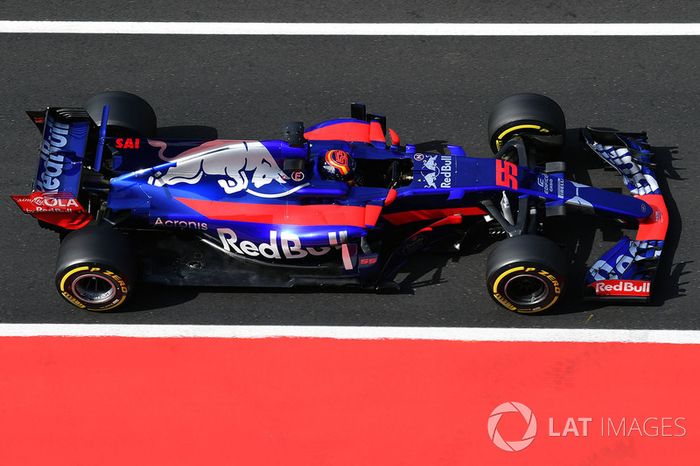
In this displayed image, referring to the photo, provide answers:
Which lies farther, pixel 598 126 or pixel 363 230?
pixel 598 126

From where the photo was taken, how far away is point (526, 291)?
10.2m

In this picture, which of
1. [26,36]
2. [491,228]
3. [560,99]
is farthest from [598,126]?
[26,36]

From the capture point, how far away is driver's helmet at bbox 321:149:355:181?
400 inches

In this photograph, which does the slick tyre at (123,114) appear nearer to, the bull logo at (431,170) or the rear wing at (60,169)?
the rear wing at (60,169)

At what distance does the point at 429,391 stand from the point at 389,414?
466 millimetres

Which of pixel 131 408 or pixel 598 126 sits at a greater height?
pixel 598 126

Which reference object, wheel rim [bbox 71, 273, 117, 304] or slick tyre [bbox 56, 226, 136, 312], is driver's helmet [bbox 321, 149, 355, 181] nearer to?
slick tyre [bbox 56, 226, 136, 312]

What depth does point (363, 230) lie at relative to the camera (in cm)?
996

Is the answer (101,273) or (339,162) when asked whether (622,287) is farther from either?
(101,273)

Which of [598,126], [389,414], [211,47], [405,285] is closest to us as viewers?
[389,414]

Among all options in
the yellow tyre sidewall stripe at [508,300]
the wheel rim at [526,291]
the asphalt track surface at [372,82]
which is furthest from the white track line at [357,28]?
the yellow tyre sidewall stripe at [508,300]

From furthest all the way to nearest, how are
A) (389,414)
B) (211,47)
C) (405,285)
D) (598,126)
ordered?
(211,47) → (598,126) → (405,285) → (389,414)

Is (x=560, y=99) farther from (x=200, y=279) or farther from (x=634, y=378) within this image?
(x=200, y=279)

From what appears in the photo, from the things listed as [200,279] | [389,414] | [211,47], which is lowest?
[389,414]
